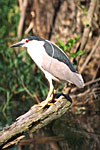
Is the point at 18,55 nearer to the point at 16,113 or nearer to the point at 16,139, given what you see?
the point at 16,113

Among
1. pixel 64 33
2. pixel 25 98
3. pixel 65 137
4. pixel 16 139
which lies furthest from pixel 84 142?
pixel 64 33

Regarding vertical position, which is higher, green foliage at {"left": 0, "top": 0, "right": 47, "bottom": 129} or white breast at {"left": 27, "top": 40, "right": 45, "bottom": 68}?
white breast at {"left": 27, "top": 40, "right": 45, "bottom": 68}

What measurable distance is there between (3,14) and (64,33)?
5.29 ft

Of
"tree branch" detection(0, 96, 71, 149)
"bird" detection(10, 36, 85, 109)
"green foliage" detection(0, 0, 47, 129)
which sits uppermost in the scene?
"bird" detection(10, 36, 85, 109)

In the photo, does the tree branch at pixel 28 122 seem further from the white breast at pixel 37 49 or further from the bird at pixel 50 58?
the white breast at pixel 37 49

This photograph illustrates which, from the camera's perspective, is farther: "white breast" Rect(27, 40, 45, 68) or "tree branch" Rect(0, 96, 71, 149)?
"white breast" Rect(27, 40, 45, 68)

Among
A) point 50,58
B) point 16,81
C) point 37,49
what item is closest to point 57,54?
point 50,58

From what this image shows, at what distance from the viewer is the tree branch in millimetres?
3703

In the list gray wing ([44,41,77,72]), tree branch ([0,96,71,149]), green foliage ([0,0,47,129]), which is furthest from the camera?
green foliage ([0,0,47,129])

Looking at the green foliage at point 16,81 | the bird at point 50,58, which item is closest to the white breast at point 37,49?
the bird at point 50,58

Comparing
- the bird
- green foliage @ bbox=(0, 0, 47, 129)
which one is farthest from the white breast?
green foliage @ bbox=(0, 0, 47, 129)

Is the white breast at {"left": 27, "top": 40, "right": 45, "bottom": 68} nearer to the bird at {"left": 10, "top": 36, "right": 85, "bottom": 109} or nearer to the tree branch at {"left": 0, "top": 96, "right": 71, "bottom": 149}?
the bird at {"left": 10, "top": 36, "right": 85, "bottom": 109}

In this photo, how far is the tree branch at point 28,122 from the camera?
12.1 ft

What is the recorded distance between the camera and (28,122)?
3.80 metres
